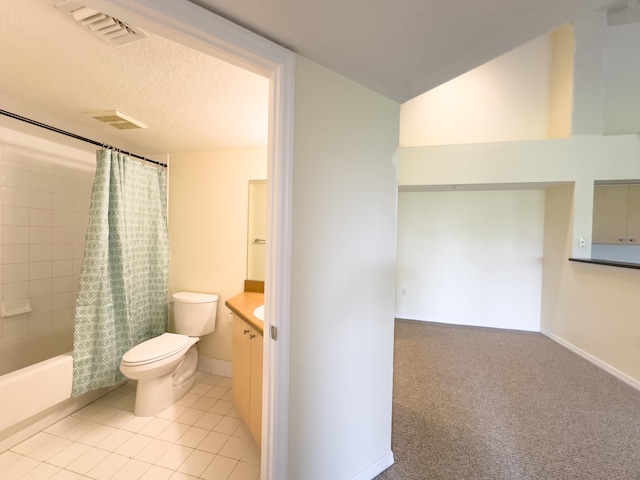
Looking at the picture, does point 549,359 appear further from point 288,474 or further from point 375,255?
point 288,474

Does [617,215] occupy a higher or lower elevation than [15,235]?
higher

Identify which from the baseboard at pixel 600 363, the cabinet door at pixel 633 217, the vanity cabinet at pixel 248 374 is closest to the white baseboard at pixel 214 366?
the vanity cabinet at pixel 248 374

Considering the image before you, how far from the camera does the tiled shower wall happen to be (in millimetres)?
1795

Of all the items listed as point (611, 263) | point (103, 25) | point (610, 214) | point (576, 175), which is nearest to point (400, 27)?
point (103, 25)

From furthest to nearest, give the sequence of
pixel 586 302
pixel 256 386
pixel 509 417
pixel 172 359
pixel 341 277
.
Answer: pixel 586 302, pixel 172 359, pixel 509 417, pixel 256 386, pixel 341 277

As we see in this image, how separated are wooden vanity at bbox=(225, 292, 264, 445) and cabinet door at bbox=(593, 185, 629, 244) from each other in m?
4.73

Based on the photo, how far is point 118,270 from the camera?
2.02 m

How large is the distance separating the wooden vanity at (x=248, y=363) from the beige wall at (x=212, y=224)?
614 mm

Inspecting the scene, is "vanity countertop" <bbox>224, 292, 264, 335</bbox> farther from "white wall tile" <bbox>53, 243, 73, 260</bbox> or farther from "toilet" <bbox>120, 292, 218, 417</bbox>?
"white wall tile" <bbox>53, 243, 73, 260</bbox>

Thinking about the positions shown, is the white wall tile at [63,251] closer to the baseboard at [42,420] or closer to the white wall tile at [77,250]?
the white wall tile at [77,250]

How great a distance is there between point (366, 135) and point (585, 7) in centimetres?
79

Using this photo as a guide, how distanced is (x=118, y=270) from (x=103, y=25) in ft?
5.42

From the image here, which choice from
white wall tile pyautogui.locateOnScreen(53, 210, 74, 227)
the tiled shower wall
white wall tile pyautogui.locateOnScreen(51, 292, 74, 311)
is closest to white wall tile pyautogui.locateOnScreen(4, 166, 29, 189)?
the tiled shower wall

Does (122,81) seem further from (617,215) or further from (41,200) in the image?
(617,215)
